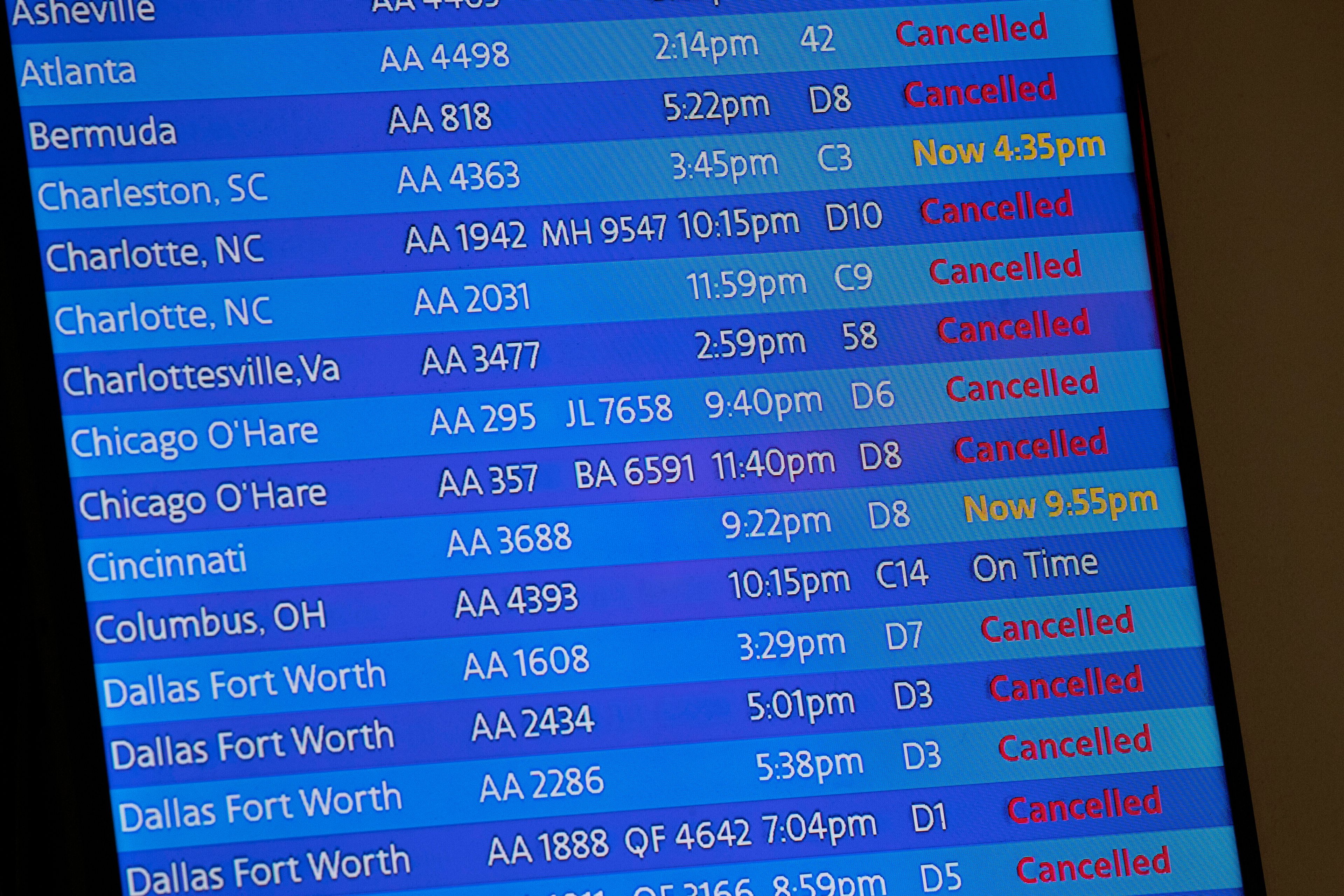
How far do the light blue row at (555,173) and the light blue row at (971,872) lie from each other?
2.17 feet

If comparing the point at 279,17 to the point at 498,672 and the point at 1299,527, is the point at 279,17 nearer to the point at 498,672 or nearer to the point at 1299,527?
the point at 498,672

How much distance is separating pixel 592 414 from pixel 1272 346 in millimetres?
779

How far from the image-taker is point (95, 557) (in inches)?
46.6

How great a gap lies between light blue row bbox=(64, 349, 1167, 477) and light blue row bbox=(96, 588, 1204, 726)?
188 mm

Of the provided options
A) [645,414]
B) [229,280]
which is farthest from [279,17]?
[645,414]

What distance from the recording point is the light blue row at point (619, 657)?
1.18 meters

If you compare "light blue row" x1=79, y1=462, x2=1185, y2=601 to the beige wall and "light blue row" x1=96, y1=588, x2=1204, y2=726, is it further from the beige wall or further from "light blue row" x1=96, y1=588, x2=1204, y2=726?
the beige wall

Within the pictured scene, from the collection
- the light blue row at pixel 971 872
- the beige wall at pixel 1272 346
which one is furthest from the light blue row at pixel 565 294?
the light blue row at pixel 971 872

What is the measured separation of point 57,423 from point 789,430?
0.73 m

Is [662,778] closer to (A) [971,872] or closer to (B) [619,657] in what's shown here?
(B) [619,657]

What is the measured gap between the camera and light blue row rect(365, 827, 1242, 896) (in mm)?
1198

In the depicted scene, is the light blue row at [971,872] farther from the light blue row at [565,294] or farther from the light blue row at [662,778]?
the light blue row at [565,294]

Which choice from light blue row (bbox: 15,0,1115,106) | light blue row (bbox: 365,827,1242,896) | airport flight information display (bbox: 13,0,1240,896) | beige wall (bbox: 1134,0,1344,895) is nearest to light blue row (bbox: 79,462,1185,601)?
airport flight information display (bbox: 13,0,1240,896)

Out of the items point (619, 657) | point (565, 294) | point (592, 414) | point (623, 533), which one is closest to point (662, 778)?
point (619, 657)
